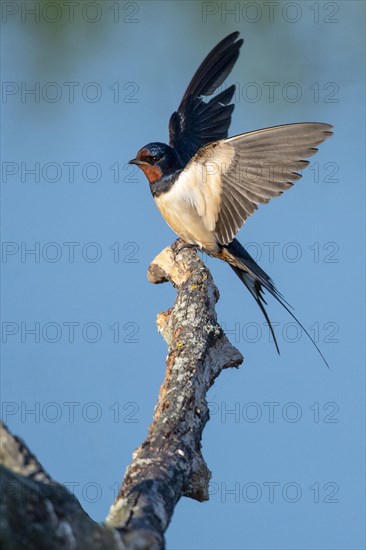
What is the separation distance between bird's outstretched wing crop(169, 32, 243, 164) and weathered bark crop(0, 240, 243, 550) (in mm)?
560

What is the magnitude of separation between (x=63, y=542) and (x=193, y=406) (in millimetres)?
510

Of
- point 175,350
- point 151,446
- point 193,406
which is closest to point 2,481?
point 151,446

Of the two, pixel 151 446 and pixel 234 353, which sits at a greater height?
pixel 234 353

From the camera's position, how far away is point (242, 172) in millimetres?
1832

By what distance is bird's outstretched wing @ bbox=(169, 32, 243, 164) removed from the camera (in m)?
2.38

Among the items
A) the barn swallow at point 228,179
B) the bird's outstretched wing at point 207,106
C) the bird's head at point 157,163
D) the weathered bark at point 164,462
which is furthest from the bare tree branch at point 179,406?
the bird's outstretched wing at point 207,106

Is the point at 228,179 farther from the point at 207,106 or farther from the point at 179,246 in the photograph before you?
the point at 207,106

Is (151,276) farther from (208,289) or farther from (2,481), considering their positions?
(2,481)

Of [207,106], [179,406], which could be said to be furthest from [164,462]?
[207,106]

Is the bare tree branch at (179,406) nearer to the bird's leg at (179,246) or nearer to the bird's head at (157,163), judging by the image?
the bird's leg at (179,246)

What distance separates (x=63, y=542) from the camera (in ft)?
2.64

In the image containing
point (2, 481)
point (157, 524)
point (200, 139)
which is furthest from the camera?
point (200, 139)

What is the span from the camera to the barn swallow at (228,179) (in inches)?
68.0

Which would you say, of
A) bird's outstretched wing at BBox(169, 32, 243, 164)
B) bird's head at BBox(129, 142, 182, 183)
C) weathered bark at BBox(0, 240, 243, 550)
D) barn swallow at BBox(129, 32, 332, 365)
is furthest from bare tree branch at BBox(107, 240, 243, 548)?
bird's outstretched wing at BBox(169, 32, 243, 164)
